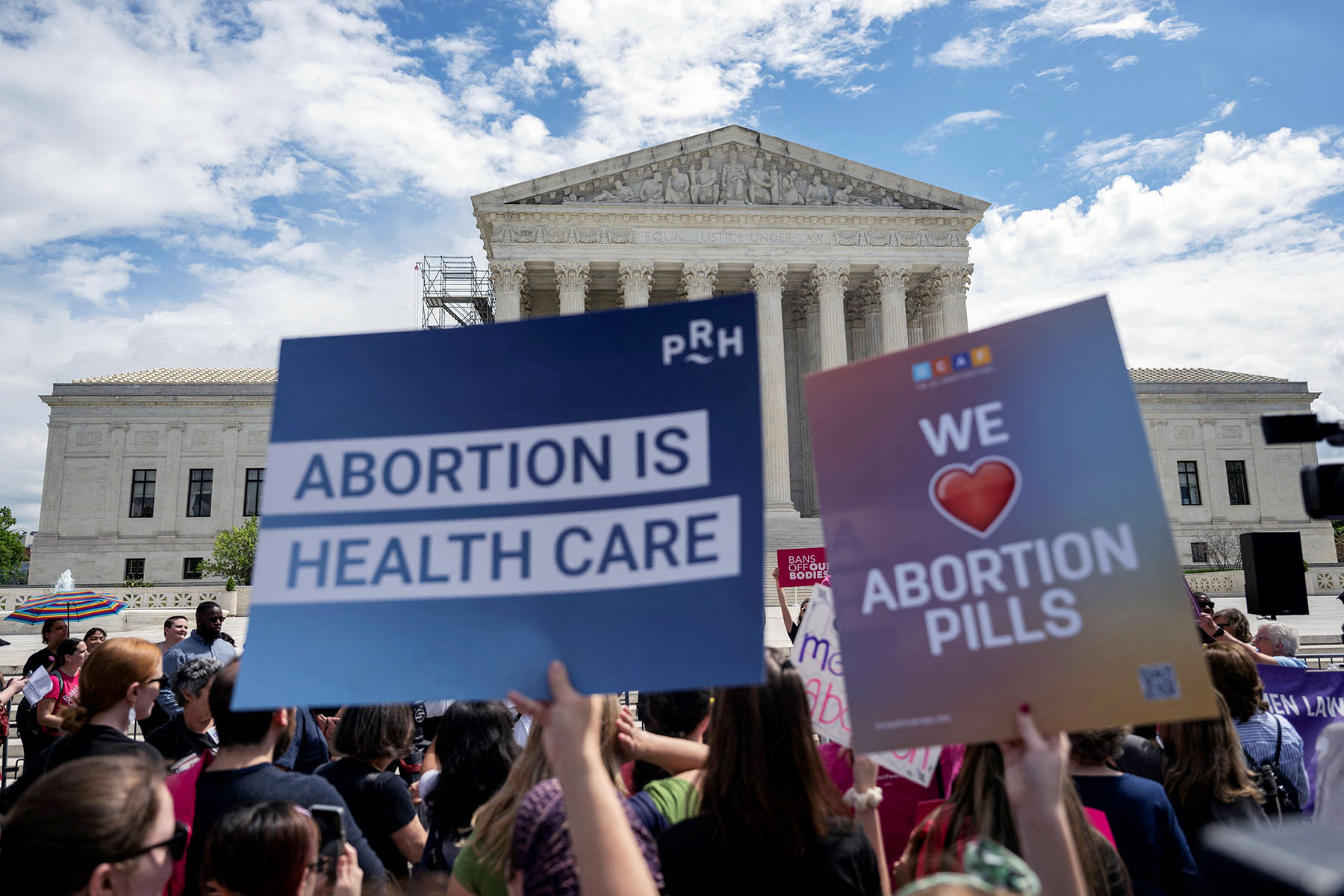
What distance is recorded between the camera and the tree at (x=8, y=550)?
75.1 m

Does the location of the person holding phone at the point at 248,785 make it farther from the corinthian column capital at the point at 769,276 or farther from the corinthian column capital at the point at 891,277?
the corinthian column capital at the point at 891,277

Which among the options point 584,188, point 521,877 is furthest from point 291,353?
point 584,188

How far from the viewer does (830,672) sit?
4.27 metres

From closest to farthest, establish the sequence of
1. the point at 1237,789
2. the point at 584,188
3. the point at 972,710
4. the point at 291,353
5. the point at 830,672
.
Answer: the point at 972,710, the point at 291,353, the point at 1237,789, the point at 830,672, the point at 584,188

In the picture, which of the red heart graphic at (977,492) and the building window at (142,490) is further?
the building window at (142,490)

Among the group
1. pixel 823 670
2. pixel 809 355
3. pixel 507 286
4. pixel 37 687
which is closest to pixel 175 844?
pixel 823 670

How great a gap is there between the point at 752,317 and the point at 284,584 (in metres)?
1.48

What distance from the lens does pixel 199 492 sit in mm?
46031

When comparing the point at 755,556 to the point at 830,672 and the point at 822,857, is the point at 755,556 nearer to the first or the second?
the point at 822,857

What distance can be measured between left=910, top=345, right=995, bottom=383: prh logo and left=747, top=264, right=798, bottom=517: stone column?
104 feet

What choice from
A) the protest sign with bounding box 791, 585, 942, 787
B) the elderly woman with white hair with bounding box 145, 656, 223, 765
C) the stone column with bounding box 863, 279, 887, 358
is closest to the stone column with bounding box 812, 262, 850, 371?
the stone column with bounding box 863, 279, 887, 358

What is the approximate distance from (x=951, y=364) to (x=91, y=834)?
7.90ft

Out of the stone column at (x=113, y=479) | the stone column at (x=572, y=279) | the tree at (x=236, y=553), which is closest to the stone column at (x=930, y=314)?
the stone column at (x=572, y=279)

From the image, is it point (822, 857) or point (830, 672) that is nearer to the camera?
point (822, 857)
